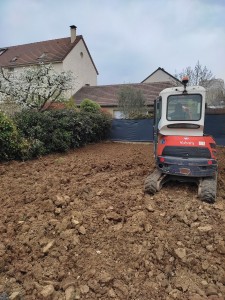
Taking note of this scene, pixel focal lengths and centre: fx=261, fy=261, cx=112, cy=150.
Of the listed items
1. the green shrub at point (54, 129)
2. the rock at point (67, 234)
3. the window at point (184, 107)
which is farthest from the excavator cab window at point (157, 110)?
the green shrub at point (54, 129)

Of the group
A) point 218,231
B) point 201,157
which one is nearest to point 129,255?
point 218,231

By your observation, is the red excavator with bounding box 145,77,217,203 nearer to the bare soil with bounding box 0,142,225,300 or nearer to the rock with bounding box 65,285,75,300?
the bare soil with bounding box 0,142,225,300

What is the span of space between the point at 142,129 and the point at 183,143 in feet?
31.5

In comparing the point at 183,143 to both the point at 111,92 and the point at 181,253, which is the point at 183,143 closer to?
the point at 181,253

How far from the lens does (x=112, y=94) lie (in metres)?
23.8

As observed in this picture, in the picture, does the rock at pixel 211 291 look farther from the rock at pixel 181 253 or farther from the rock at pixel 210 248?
the rock at pixel 210 248

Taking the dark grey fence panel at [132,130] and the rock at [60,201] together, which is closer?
the rock at [60,201]

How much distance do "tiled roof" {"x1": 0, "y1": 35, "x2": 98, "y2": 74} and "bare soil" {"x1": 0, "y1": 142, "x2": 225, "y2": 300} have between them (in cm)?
2075

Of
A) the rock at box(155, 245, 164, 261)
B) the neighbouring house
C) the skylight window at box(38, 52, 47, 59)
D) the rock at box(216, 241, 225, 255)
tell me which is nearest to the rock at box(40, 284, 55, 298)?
the rock at box(155, 245, 164, 261)

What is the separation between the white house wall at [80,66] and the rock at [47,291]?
2184cm

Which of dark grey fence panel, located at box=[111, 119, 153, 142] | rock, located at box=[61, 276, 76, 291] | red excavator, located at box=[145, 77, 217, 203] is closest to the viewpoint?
rock, located at box=[61, 276, 76, 291]

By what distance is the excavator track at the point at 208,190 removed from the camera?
181 inches

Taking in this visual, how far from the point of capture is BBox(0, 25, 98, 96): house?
23.8m

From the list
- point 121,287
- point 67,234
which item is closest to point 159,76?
point 67,234
